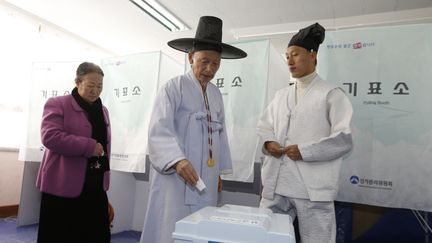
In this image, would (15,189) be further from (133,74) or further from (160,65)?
(160,65)

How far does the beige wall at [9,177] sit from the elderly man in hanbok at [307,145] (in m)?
3.29

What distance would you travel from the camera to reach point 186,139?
1.23 meters

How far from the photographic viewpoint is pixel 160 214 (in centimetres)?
116

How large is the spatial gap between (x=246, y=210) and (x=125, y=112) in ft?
6.45

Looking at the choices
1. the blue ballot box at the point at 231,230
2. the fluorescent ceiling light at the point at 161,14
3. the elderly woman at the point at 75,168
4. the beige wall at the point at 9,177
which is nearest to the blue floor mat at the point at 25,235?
the beige wall at the point at 9,177

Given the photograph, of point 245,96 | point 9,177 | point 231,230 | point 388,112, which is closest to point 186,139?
point 231,230

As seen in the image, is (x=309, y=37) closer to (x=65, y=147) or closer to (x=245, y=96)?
(x=245, y=96)

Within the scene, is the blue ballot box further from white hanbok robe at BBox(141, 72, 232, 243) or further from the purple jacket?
the purple jacket

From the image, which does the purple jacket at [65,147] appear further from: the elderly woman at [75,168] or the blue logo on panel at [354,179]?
the blue logo on panel at [354,179]

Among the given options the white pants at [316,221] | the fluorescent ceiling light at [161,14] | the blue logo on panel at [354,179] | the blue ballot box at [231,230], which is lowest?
the white pants at [316,221]

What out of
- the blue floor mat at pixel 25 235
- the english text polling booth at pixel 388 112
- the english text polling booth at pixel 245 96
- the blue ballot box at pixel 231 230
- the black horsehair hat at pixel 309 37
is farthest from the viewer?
the blue floor mat at pixel 25 235

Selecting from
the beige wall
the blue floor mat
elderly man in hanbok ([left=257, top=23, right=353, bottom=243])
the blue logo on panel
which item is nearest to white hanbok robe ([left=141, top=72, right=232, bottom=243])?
elderly man in hanbok ([left=257, top=23, right=353, bottom=243])

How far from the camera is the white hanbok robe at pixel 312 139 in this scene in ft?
3.96

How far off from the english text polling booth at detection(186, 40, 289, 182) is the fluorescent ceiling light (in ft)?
5.61
